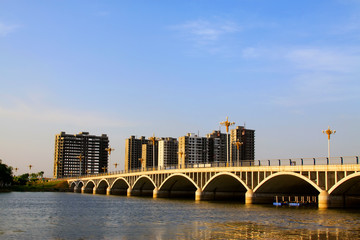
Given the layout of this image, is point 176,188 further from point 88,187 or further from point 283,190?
point 88,187

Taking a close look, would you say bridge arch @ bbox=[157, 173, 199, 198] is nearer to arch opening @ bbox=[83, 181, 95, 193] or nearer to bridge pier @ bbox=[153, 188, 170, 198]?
bridge pier @ bbox=[153, 188, 170, 198]

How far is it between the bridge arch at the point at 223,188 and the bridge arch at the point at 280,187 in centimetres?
1171

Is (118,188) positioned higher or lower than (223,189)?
lower

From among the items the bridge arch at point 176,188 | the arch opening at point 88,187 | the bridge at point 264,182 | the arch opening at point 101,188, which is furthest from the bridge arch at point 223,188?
the arch opening at point 88,187

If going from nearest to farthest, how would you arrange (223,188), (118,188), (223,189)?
(223,188) → (223,189) → (118,188)

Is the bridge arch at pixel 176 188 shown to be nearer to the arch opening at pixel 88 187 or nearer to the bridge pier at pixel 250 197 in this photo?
the bridge pier at pixel 250 197

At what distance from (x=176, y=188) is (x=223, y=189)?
78.9 feet

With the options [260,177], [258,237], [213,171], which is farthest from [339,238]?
[213,171]

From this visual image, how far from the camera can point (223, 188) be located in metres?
102

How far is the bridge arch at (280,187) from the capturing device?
2958 inches

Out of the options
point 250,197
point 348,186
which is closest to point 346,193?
point 348,186

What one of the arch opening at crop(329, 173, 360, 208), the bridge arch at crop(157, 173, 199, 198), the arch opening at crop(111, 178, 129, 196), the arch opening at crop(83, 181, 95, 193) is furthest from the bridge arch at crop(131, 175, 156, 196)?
the arch opening at crop(329, 173, 360, 208)

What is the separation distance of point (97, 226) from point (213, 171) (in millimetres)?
48351

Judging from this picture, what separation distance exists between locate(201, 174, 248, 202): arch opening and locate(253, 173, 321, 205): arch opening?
11808 millimetres
